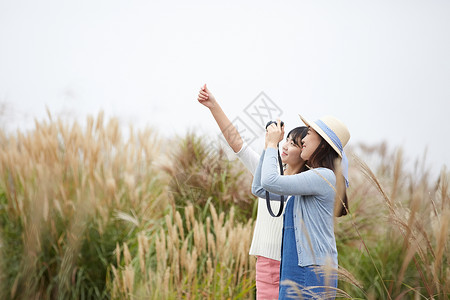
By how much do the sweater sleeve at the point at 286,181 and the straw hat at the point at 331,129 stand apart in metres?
0.14

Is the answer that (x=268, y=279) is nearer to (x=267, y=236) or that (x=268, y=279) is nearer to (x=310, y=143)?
(x=267, y=236)

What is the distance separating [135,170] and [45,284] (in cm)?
133

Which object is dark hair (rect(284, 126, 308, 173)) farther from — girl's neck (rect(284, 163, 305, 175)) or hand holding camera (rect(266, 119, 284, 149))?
hand holding camera (rect(266, 119, 284, 149))

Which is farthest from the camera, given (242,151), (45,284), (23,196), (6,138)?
(6,138)

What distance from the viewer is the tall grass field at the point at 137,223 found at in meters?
2.59

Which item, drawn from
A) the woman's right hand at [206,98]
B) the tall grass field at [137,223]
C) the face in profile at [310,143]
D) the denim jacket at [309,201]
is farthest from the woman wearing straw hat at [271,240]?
the tall grass field at [137,223]

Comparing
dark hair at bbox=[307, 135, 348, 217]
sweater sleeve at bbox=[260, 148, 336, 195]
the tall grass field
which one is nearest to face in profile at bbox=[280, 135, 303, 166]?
dark hair at bbox=[307, 135, 348, 217]

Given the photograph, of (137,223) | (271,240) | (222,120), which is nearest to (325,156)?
(271,240)

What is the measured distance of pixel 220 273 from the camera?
2.65 metres

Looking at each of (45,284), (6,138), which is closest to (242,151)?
(45,284)

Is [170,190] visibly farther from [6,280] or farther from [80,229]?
[6,280]

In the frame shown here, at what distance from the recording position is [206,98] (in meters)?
2.01

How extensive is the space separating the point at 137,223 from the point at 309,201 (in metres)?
1.73

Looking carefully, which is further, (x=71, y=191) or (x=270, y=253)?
(x=71, y=191)
